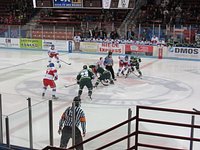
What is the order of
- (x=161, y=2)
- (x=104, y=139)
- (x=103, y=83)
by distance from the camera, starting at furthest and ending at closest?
1. (x=161, y=2)
2. (x=103, y=83)
3. (x=104, y=139)

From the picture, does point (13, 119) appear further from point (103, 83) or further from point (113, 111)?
point (103, 83)

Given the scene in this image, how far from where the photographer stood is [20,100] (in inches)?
219

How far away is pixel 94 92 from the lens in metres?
10.6

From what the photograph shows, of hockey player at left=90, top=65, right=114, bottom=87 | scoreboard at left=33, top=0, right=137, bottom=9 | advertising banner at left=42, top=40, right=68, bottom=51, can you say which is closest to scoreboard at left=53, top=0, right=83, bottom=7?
scoreboard at left=33, top=0, right=137, bottom=9

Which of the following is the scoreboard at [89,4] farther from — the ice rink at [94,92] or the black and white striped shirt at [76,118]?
the black and white striped shirt at [76,118]

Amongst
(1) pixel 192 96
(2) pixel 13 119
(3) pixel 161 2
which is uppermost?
(3) pixel 161 2

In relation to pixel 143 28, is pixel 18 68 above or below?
below

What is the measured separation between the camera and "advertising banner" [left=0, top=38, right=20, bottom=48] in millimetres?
22562

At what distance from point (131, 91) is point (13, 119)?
6322mm

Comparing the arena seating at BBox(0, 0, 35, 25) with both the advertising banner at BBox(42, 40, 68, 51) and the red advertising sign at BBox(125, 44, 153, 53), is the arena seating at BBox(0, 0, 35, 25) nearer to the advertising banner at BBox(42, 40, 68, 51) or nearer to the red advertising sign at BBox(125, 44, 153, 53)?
the advertising banner at BBox(42, 40, 68, 51)

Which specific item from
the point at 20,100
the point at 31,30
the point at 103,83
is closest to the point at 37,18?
the point at 31,30

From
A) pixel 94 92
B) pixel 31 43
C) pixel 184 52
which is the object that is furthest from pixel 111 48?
pixel 94 92

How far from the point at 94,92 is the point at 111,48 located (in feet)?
32.4

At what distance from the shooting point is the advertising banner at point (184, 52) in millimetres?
Answer: 18178
